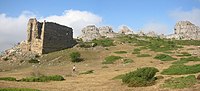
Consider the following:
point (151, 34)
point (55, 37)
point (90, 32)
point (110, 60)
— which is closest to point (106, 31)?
point (90, 32)

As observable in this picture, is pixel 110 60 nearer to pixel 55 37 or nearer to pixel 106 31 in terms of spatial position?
pixel 55 37

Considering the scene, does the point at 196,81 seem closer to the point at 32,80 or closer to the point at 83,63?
the point at 32,80

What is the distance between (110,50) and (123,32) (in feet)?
141

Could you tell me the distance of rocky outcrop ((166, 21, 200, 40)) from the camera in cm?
9431

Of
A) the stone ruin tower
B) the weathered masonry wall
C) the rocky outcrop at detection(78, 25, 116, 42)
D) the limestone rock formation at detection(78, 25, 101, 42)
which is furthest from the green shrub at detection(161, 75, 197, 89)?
the limestone rock formation at detection(78, 25, 101, 42)

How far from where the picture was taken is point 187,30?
96.1 metres

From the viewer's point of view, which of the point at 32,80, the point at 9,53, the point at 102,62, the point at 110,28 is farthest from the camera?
the point at 110,28

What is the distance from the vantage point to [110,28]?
325 ft

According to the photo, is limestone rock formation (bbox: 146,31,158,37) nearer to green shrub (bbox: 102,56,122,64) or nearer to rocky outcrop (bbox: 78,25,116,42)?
rocky outcrop (bbox: 78,25,116,42)

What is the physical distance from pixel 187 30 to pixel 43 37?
53564 mm

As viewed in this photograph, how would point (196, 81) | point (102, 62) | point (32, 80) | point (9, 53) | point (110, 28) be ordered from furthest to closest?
point (110, 28)
point (9, 53)
point (102, 62)
point (32, 80)
point (196, 81)

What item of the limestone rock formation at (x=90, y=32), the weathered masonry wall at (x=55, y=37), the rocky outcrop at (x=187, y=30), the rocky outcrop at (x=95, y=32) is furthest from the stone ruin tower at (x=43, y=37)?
the rocky outcrop at (x=187, y=30)

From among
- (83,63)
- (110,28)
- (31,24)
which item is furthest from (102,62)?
(110,28)

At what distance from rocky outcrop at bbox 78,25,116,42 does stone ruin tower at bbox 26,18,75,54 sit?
30007 mm
